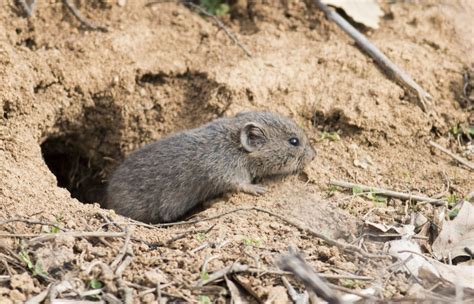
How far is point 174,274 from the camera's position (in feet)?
18.8

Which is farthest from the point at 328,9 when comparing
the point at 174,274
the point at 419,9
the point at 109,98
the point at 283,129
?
the point at 174,274

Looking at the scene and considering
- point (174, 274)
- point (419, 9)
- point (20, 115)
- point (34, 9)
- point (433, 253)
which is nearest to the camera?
point (174, 274)

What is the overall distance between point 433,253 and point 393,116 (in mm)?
2268

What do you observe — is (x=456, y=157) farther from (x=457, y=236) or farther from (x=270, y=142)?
(x=270, y=142)

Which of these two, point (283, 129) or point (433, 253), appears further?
point (283, 129)

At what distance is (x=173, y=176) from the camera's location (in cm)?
799

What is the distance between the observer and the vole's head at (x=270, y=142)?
8141 millimetres

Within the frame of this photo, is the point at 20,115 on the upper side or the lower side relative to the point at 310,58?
lower

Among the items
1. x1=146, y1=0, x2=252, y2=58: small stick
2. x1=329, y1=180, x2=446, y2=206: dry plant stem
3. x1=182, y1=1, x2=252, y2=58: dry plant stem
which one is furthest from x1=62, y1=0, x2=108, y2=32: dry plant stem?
x1=329, y1=180, x2=446, y2=206: dry plant stem

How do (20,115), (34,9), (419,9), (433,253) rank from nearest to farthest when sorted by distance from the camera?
(433,253)
(20,115)
(34,9)
(419,9)

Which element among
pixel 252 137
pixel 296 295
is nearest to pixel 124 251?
pixel 296 295

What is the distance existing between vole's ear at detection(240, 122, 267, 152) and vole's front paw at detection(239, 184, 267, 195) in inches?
19.8

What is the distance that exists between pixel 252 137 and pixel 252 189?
70 centimetres

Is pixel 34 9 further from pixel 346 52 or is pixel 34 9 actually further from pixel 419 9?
pixel 419 9
